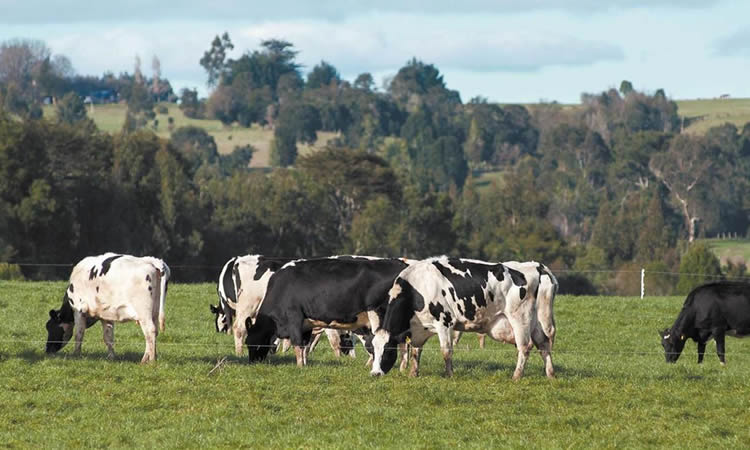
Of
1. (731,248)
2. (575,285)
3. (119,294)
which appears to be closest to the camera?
(119,294)

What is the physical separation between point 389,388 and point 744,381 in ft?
19.8

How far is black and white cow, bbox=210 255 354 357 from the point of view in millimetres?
24672

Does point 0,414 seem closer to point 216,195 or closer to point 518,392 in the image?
point 518,392

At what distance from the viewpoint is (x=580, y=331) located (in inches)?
1266

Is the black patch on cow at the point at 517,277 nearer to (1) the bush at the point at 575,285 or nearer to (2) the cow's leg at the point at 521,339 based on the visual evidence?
(2) the cow's leg at the point at 521,339

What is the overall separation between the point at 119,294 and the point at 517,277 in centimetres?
621

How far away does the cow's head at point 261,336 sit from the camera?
72.3 feet

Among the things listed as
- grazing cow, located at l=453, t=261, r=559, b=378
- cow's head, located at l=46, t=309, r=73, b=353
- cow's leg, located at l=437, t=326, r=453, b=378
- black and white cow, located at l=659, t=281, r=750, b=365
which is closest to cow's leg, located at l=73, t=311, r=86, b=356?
cow's head, located at l=46, t=309, r=73, b=353

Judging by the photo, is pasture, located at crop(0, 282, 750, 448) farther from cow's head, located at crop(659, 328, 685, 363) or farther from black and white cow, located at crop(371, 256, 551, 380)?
cow's head, located at crop(659, 328, 685, 363)

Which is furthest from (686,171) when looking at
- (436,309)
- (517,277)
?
(436,309)

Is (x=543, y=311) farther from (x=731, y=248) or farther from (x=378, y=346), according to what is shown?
(x=731, y=248)

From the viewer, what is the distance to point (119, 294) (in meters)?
21.4

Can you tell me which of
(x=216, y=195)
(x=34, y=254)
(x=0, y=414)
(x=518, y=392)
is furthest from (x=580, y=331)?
(x=216, y=195)

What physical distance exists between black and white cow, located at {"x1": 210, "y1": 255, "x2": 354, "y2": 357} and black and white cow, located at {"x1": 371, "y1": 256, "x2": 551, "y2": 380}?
3548 millimetres
